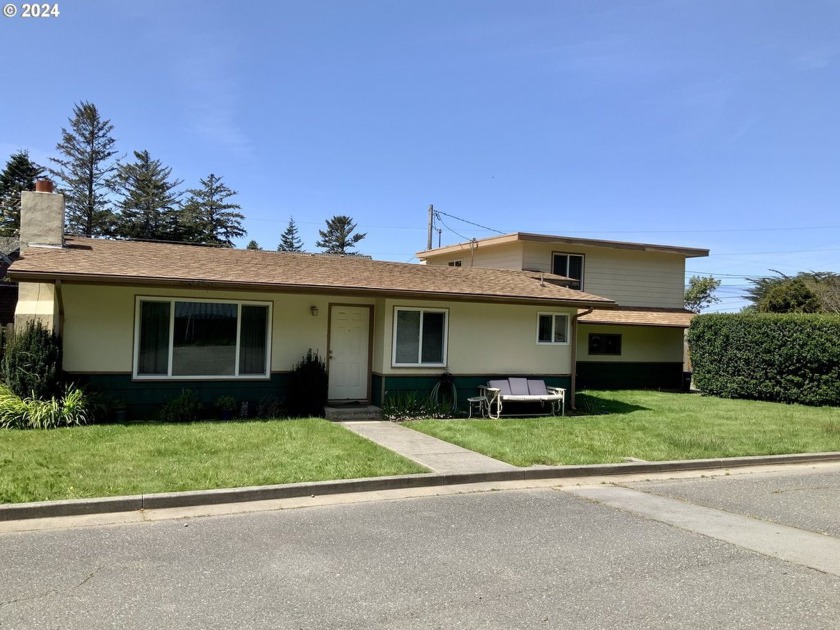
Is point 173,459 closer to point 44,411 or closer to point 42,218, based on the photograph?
point 44,411

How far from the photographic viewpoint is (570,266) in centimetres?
2353

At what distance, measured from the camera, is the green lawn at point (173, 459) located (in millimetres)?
7227

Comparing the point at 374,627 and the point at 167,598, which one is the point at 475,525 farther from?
the point at 167,598

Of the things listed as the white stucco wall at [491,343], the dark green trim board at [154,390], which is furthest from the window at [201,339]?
the white stucco wall at [491,343]

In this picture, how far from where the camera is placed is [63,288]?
39.0 feet

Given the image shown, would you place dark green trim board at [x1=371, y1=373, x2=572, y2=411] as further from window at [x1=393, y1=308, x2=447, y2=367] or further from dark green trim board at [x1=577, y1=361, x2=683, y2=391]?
dark green trim board at [x1=577, y1=361, x2=683, y2=391]

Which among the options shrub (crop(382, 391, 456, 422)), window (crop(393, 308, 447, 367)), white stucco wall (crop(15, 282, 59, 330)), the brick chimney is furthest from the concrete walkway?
the brick chimney

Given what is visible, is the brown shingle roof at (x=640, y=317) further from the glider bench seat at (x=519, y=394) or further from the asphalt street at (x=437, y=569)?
the asphalt street at (x=437, y=569)

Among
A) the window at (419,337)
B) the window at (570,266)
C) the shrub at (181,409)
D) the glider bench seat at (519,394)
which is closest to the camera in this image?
the shrub at (181,409)

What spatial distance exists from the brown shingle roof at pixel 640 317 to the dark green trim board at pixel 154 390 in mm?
11815

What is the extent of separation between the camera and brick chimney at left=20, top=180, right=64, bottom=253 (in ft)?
41.7

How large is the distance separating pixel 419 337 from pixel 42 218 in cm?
807

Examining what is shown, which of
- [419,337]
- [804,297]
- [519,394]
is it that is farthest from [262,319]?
[804,297]

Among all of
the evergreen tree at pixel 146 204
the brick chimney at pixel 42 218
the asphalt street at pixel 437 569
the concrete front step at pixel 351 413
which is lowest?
the asphalt street at pixel 437 569
